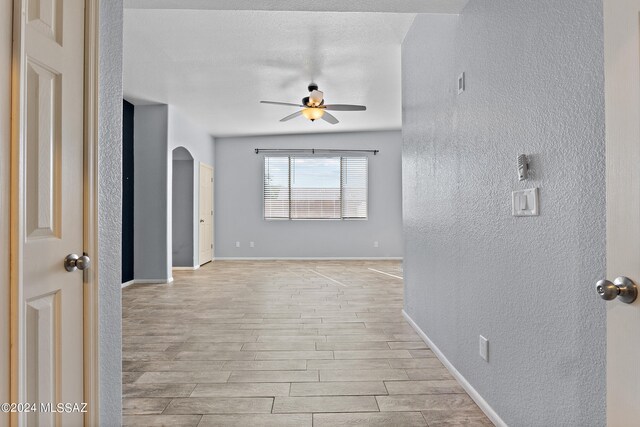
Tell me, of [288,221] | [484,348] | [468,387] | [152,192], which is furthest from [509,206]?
[288,221]

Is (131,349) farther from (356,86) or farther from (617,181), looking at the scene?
(356,86)

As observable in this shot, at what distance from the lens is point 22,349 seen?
1137 millimetres

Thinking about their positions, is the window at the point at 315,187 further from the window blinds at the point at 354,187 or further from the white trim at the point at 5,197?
the white trim at the point at 5,197

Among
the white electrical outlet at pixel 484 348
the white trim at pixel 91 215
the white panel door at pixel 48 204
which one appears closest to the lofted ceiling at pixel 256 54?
the white trim at pixel 91 215

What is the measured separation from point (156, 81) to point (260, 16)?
218 cm

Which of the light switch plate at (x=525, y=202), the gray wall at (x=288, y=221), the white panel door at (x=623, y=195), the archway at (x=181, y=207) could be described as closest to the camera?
the white panel door at (x=623, y=195)

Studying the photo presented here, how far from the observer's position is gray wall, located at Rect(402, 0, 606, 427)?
124 centimetres

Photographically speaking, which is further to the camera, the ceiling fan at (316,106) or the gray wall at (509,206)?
the ceiling fan at (316,106)

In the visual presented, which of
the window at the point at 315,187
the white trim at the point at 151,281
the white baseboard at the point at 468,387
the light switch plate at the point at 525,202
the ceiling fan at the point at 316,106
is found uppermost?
the ceiling fan at the point at 316,106

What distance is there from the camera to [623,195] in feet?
2.99

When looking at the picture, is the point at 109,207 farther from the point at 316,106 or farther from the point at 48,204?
the point at 316,106

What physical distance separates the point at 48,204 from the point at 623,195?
63.8 inches

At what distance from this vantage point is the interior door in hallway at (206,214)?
7.66 meters

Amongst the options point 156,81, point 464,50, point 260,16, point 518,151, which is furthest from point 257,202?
point 518,151
